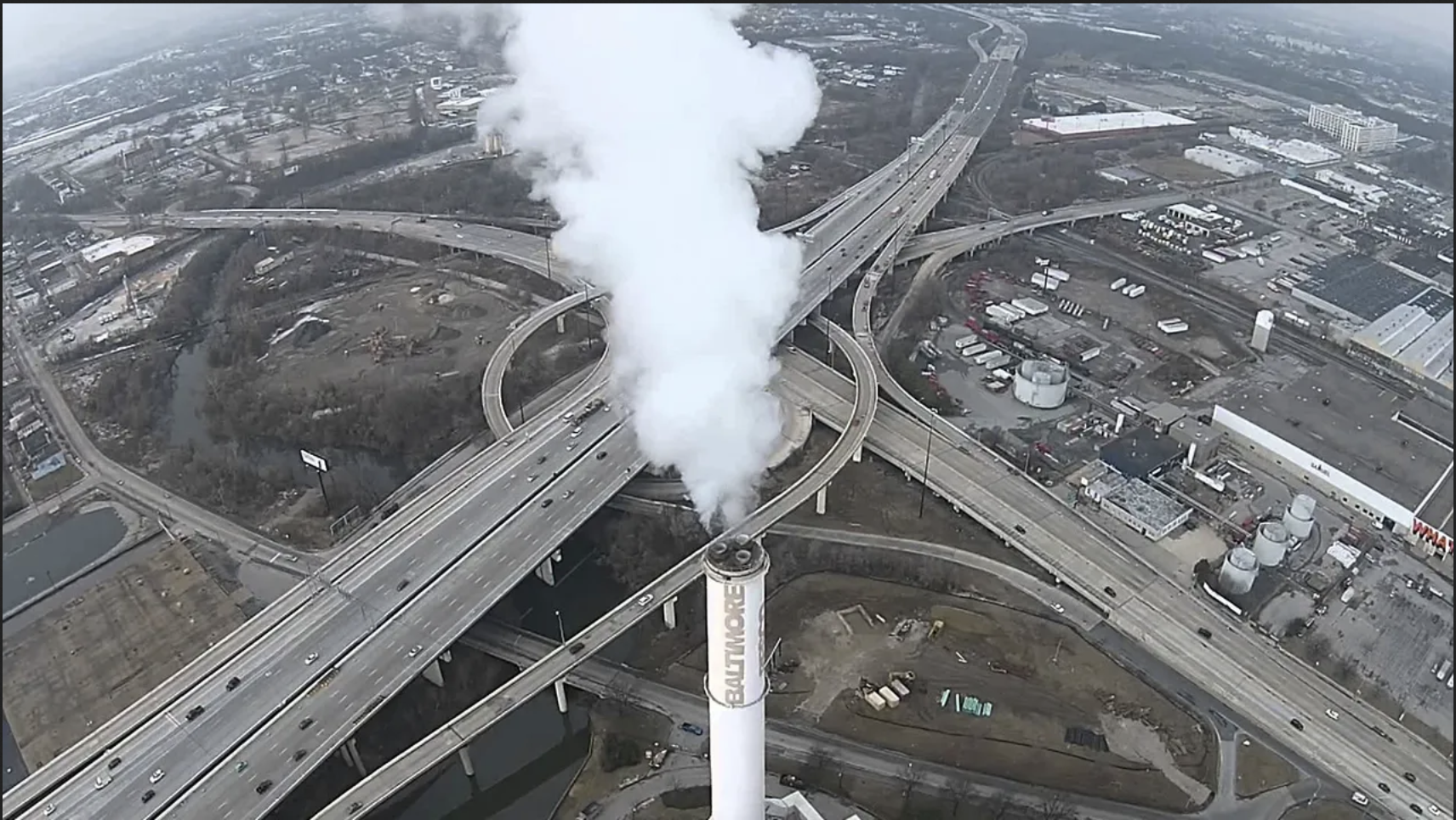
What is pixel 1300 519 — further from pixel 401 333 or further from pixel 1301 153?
pixel 1301 153

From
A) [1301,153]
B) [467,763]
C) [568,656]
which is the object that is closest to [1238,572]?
[568,656]

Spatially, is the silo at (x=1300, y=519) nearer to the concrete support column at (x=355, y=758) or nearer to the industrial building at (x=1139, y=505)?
the industrial building at (x=1139, y=505)

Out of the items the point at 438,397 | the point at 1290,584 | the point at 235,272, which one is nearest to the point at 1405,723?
the point at 1290,584

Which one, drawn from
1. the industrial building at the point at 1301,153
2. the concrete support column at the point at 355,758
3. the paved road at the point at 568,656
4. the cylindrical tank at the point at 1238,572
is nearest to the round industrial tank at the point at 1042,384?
the paved road at the point at 568,656

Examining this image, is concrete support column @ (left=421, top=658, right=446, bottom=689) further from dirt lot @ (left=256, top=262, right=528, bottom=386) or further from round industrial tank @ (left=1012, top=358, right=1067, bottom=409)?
round industrial tank @ (left=1012, top=358, right=1067, bottom=409)

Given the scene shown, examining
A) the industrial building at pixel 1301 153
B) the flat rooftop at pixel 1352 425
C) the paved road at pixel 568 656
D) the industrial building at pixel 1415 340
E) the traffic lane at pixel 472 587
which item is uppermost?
the traffic lane at pixel 472 587
